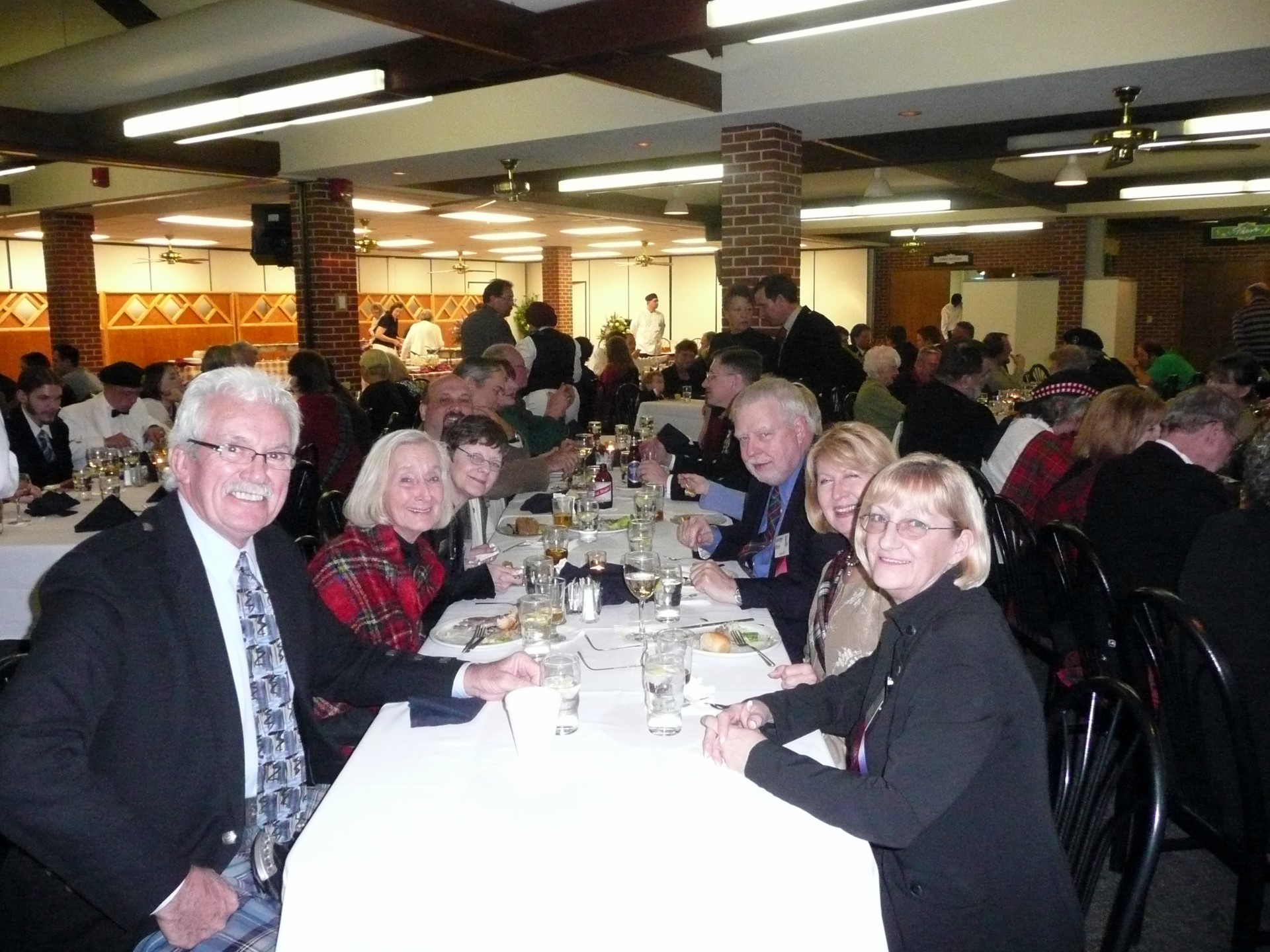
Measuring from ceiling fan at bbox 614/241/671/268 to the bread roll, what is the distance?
17.7m

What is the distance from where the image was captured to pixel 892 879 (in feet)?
5.21

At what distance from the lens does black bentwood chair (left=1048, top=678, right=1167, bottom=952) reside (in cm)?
135

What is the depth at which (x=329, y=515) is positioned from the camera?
3871 millimetres

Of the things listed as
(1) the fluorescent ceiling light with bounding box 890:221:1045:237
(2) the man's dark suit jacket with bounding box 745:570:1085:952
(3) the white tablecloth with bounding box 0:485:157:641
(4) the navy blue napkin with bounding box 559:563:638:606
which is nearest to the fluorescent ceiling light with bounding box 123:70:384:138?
(3) the white tablecloth with bounding box 0:485:157:641

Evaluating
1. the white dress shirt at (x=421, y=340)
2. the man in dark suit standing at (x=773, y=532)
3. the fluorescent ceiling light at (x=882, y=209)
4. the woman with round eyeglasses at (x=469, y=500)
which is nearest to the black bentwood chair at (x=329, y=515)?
the woman with round eyeglasses at (x=469, y=500)

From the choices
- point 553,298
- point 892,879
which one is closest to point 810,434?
point 892,879

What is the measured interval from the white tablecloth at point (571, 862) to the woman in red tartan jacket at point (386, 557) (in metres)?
0.57

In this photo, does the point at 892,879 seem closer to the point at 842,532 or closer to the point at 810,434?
the point at 842,532

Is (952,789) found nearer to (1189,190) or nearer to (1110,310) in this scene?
(1189,190)

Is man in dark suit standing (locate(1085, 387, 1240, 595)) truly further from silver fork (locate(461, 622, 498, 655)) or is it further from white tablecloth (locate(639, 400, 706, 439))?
white tablecloth (locate(639, 400, 706, 439))

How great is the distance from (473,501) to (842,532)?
60.7 inches

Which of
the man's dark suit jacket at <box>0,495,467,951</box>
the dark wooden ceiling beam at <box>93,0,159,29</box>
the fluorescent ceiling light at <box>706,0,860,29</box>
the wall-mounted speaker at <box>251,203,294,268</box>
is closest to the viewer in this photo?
the man's dark suit jacket at <box>0,495,467,951</box>

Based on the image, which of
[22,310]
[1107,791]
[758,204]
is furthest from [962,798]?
[22,310]

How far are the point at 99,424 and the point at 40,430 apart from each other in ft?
1.75
